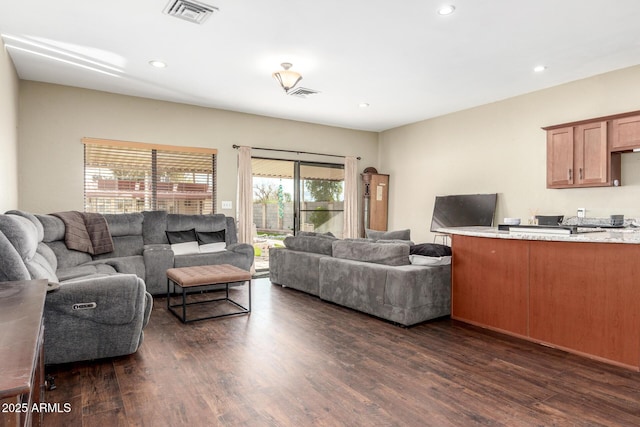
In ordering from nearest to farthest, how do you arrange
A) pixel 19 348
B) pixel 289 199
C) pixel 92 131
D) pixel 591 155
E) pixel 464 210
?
pixel 19 348, pixel 591 155, pixel 92 131, pixel 464 210, pixel 289 199

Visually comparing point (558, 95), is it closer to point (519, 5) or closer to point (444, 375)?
point (519, 5)

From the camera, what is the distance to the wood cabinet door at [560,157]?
15.8ft

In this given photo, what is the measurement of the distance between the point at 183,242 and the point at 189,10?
10.4ft

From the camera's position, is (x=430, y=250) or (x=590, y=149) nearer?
(x=430, y=250)

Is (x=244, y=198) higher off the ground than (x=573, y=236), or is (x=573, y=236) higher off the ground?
(x=244, y=198)

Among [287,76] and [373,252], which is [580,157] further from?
[287,76]

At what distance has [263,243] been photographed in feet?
24.0

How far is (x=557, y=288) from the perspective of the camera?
3.04 meters

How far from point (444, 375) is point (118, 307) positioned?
2.31 metres

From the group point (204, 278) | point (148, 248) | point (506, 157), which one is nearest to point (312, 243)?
point (204, 278)

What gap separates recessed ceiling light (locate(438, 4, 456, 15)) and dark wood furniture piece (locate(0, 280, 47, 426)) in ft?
11.1

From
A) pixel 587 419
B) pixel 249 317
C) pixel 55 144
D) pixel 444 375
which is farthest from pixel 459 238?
pixel 55 144

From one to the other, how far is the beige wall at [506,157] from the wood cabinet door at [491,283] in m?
2.28

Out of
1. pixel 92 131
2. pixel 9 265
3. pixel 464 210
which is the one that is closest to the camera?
pixel 9 265
